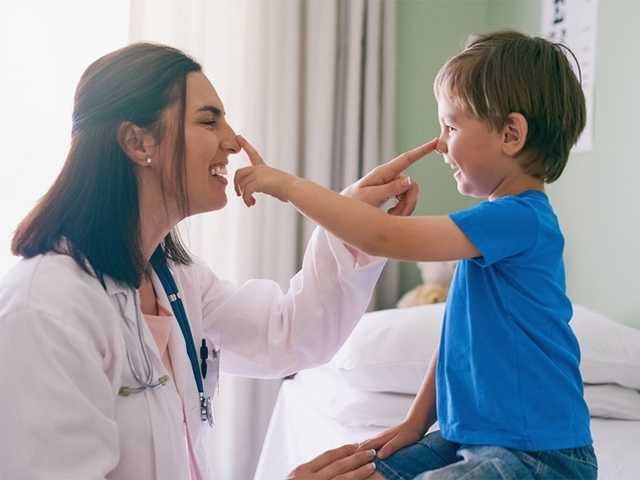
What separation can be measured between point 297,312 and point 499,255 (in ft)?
1.88

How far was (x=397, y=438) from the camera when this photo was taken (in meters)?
1.32

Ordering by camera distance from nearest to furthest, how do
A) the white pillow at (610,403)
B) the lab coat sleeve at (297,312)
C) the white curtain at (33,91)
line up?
the lab coat sleeve at (297,312) < the white pillow at (610,403) < the white curtain at (33,91)

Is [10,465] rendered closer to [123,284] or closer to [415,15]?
[123,284]

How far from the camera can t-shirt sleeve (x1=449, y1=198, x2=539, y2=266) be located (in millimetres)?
1118

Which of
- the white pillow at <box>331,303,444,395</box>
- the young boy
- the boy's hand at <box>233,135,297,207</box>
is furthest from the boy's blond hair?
the white pillow at <box>331,303,444,395</box>

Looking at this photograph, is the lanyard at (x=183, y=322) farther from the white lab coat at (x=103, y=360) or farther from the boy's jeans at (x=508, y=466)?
the boy's jeans at (x=508, y=466)

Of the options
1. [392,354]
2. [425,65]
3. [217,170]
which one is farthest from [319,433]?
[425,65]

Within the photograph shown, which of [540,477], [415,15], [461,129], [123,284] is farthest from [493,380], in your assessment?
[415,15]

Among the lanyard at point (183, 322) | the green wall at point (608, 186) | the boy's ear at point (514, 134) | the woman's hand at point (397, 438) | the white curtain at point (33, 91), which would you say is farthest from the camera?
the white curtain at point (33, 91)

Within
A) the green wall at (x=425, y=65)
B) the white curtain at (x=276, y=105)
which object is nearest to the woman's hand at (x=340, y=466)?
the white curtain at (x=276, y=105)

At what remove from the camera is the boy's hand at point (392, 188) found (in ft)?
4.61

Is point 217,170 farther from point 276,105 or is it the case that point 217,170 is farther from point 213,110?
point 276,105

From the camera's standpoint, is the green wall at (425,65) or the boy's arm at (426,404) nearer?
the boy's arm at (426,404)

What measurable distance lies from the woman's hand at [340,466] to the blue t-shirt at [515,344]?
16cm
